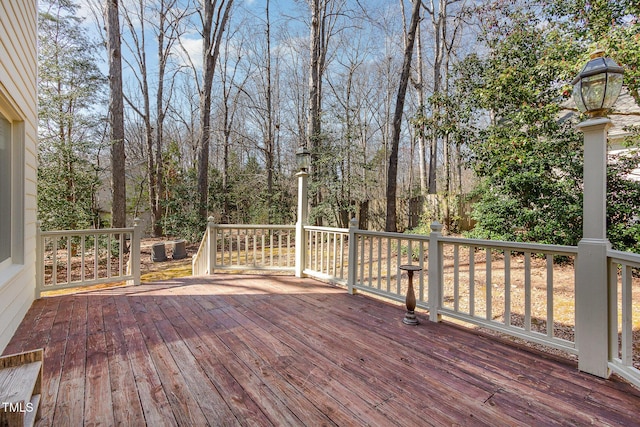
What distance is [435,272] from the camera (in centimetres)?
305

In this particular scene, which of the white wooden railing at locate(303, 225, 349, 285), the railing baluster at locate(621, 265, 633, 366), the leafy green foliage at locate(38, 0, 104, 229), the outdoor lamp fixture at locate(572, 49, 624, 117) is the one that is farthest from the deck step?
the leafy green foliage at locate(38, 0, 104, 229)

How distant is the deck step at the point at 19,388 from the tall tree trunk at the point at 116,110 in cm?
630

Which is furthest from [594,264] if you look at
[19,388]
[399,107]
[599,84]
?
[399,107]

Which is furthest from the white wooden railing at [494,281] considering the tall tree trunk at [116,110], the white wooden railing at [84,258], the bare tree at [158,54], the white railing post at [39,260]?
the bare tree at [158,54]

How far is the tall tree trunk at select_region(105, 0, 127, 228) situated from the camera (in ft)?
21.6

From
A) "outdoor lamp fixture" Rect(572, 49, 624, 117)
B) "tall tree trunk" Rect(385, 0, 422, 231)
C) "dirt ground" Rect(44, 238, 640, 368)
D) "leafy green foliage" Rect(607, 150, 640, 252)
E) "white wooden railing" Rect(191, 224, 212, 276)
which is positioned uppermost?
"tall tree trunk" Rect(385, 0, 422, 231)

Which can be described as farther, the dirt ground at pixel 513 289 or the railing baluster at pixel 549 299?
the dirt ground at pixel 513 289

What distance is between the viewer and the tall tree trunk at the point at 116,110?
259 inches

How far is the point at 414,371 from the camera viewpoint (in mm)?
2141

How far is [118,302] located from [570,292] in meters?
6.61

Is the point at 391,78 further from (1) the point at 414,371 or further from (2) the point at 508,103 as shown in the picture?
(1) the point at 414,371

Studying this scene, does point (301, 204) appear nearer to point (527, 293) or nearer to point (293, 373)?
point (293, 373)

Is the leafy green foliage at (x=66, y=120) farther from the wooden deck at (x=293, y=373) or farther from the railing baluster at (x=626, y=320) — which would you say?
the railing baluster at (x=626, y=320)

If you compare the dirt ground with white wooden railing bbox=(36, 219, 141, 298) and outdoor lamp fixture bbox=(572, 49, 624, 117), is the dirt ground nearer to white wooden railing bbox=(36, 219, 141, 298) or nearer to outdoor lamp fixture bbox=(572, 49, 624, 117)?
white wooden railing bbox=(36, 219, 141, 298)
